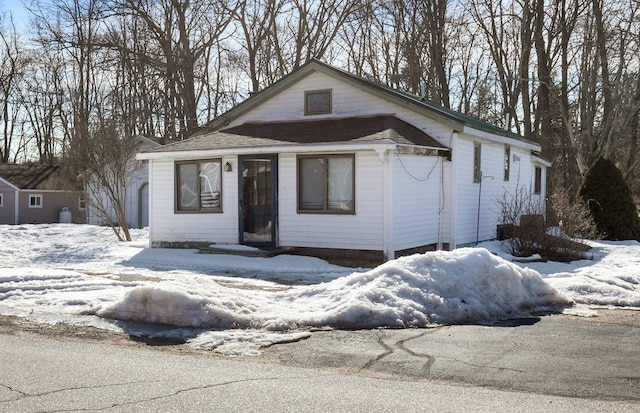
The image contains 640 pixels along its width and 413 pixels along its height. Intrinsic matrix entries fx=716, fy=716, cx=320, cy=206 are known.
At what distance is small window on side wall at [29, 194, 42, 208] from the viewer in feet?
146

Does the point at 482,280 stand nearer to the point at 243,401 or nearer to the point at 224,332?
the point at 224,332

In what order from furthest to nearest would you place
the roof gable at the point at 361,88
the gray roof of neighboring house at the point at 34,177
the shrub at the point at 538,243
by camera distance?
the gray roof of neighboring house at the point at 34,177 < the roof gable at the point at 361,88 < the shrub at the point at 538,243

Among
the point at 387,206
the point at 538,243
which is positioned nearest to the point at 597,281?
the point at 387,206

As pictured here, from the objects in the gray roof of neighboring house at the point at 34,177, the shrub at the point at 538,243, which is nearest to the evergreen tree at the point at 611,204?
the shrub at the point at 538,243

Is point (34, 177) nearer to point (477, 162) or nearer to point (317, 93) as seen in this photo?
point (317, 93)

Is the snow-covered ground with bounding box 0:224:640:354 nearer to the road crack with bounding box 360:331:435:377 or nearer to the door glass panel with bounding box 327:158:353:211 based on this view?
the road crack with bounding box 360:331:435:377

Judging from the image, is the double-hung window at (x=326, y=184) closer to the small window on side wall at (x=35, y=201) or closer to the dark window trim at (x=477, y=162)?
the dark window trim at (x=477, y=162)

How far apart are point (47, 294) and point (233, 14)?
25.1m

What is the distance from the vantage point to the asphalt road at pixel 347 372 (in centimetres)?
571

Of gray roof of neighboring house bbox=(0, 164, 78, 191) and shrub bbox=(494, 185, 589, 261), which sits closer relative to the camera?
shrub bbox=(494, 185, 589, 261)

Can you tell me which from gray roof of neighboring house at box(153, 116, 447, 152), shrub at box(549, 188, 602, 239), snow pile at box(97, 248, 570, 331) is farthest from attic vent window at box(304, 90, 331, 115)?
snow pile at box(97, 248, 570, 331)

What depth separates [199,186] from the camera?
19.0 m

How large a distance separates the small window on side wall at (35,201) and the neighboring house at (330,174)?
27627 millimetres

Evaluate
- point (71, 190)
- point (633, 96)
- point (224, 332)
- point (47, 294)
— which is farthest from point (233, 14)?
point (224, 332)
